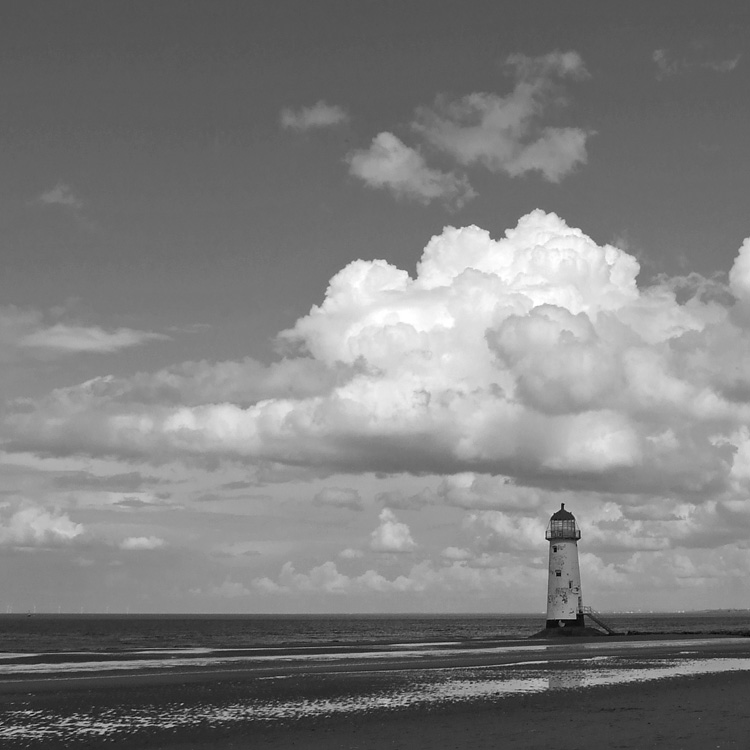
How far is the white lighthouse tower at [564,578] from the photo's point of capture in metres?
77.0

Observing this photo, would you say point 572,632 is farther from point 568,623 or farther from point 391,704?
point 391,704

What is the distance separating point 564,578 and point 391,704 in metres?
49.7

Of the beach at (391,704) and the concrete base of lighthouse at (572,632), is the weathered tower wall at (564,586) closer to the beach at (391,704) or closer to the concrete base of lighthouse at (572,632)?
the concrete base of lighthouse at (572,632)

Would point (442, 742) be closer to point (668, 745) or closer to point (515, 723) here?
point (515, 723)

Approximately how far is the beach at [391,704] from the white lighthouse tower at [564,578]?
78.8ft

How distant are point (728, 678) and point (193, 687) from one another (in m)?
23.2

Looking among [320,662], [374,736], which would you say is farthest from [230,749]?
[320,662]

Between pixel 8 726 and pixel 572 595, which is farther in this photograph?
pixel 572 595

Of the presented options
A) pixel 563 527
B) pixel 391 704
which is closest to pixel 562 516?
pixel 563 527

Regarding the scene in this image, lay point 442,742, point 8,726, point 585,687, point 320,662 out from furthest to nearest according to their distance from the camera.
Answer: point 320,662 → point 585,687 → point 8,726 → point 442,742

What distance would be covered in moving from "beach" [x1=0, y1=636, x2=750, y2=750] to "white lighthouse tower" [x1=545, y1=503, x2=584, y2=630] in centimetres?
2402

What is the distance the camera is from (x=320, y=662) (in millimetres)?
54844

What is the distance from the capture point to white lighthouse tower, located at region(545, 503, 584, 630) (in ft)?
253

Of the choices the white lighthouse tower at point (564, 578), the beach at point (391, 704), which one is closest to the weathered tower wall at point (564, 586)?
the white lighthouse tower at point (564, 578)
